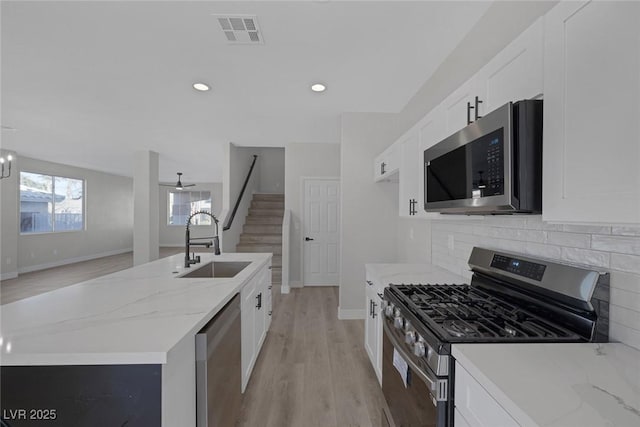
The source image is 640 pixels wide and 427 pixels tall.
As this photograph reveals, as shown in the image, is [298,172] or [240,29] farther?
[298,172]

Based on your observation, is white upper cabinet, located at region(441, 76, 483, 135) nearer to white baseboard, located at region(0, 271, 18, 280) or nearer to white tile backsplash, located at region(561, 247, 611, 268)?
white tile backsplash, located at region(561, 247, 611, 268)

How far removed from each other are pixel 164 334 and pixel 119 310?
40cm

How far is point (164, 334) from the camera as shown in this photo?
1071mm

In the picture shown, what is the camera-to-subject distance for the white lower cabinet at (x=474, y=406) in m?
0.77

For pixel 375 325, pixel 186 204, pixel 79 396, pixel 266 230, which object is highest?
pixel 186 204

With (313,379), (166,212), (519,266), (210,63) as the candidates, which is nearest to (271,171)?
(166,212)

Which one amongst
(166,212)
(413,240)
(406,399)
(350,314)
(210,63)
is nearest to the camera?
(406,399)

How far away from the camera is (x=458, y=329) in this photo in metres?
1.14

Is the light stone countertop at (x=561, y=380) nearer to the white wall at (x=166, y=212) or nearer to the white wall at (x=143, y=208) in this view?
the white wall at (x=143, y=208)

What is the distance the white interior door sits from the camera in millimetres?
5383

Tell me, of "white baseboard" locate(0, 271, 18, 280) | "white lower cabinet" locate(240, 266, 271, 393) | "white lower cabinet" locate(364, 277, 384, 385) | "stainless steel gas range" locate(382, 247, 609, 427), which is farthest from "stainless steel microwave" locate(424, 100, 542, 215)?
"white baseboard" locate(0, 271, 18, 280)

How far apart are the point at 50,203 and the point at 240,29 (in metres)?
7.86

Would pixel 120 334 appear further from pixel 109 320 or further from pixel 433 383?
pixel 433 383

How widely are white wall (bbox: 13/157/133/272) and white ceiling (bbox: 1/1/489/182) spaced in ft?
9.10
